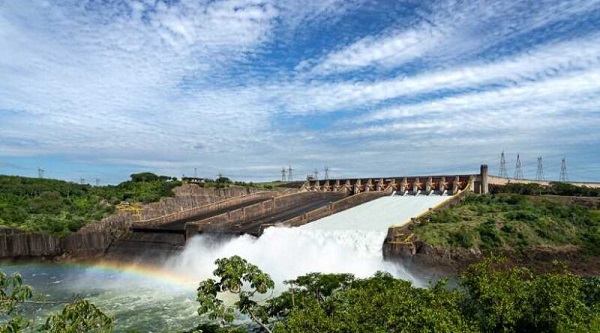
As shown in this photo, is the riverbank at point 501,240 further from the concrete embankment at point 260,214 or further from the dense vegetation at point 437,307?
the dense vegetation at point 437,307

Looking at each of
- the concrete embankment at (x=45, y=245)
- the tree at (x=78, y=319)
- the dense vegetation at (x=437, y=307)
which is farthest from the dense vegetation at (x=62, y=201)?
the tree at (x=78, y=319)

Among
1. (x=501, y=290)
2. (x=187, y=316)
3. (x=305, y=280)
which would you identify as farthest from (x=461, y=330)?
(x=187, y=316)

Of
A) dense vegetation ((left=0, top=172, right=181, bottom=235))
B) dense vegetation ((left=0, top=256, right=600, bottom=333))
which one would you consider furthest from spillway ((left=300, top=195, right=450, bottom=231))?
dense vegetation ((left=0, top=172, right=181, bottom=235))

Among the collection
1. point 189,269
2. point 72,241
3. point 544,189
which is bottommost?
point 189,269

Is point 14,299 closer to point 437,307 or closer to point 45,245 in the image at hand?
point 437,307

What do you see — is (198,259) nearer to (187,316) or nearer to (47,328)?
(187,316)

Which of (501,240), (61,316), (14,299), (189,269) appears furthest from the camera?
(189,269)

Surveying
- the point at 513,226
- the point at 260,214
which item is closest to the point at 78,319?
the point at 513,226
